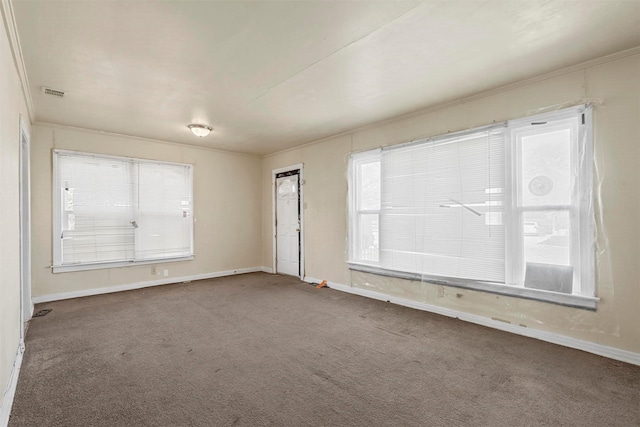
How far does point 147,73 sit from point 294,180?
350 centimetres

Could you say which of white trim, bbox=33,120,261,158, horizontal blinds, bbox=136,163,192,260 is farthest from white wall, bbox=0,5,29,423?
horizontal blinds, bbox=136,163,192,260

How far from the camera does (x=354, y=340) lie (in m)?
→ 3.10

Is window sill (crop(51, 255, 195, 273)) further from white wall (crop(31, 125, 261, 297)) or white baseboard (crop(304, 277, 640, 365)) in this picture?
white baseboard (crop(304, 277, 640, 365))

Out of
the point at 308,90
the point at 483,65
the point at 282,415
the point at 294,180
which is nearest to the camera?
the point at 282,415

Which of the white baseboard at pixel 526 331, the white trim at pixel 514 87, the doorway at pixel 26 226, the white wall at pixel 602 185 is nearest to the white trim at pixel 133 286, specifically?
the doorway at pixel 26 226

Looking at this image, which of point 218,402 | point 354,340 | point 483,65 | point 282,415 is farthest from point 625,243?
point 218,402

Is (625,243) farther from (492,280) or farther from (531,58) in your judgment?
(531,58)

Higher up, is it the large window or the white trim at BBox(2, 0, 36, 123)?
the white trim at BBox(2, 0, 36, 123)

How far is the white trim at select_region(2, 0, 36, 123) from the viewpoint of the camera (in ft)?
6.62

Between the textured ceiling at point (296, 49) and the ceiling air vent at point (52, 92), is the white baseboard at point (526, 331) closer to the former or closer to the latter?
the textured ceiling at point (296, 49)

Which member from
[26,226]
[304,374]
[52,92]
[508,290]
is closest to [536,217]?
[508,290]

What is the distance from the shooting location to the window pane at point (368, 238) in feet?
15.4

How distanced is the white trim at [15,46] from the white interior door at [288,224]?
12.9ft

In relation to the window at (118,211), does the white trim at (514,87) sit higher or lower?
higher
